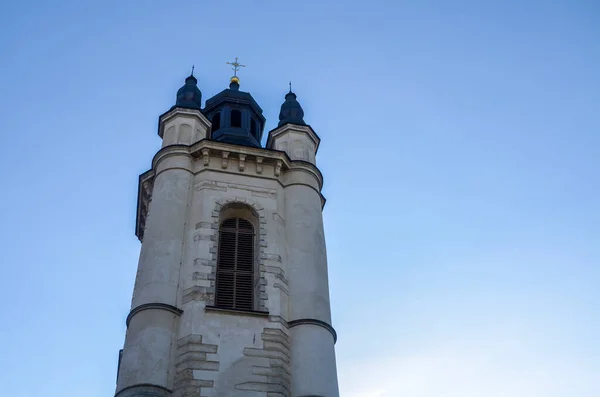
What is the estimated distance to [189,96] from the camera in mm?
26219

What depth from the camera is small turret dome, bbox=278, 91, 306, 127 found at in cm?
2647

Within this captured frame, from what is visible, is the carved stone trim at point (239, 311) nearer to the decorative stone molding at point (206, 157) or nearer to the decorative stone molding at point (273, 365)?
the decorative stone molding at point (273, 365)

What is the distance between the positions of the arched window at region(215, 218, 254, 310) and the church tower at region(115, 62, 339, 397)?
0.03 m

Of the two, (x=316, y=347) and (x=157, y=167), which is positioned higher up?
(x=157, y=167)

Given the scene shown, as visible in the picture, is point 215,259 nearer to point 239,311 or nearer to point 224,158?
point 239,311

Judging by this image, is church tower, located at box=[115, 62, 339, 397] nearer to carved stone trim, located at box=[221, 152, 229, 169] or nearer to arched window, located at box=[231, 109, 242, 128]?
carved stone trim, located at box=[221, 152, 229, 169]

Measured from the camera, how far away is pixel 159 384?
16859mm

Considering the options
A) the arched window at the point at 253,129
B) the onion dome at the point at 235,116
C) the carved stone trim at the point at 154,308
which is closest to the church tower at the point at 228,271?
the carved stone trim at the point at 154,308

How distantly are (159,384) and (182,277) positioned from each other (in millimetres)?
3345

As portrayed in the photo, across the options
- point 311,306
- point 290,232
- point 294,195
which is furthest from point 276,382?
point 294,195

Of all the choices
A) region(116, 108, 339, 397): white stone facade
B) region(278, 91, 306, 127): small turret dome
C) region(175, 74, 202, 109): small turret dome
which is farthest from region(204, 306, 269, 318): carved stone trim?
region(278, 91, 306, 127): small turret dome

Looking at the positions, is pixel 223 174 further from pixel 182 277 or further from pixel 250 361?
pixel 250 361

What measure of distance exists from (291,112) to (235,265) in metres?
8.43

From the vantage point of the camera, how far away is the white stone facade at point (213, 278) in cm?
1741
